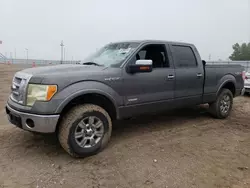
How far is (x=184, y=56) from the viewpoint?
5152 mm

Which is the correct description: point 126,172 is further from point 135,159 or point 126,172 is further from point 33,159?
→ point 33,159

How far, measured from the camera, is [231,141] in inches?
175

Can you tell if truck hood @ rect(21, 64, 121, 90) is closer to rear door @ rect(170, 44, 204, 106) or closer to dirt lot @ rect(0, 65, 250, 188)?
dirt lot @ rect(0, 65, 250, 188)

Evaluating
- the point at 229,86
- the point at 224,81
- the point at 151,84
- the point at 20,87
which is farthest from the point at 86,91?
the point at 229,86

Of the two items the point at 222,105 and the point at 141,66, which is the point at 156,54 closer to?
the point at 141,66

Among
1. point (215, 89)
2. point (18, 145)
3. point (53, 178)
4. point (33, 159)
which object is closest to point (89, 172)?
point (53, 178)

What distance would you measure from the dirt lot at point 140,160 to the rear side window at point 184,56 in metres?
1.40

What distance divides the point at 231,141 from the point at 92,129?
2.69 metres

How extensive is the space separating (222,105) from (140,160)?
3401 mm

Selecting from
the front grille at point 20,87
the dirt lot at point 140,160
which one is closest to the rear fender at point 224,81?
the dirt lot at point 140,160

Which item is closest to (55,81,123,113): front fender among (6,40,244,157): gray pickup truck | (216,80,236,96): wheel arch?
(6,40,244,157): gray pickup truck

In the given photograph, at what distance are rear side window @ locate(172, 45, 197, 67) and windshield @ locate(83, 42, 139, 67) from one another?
3.35 ft

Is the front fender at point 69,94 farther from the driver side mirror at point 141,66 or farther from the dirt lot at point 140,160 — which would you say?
the dirt lot at point 140,160

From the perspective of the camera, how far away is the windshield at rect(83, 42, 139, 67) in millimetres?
4147
